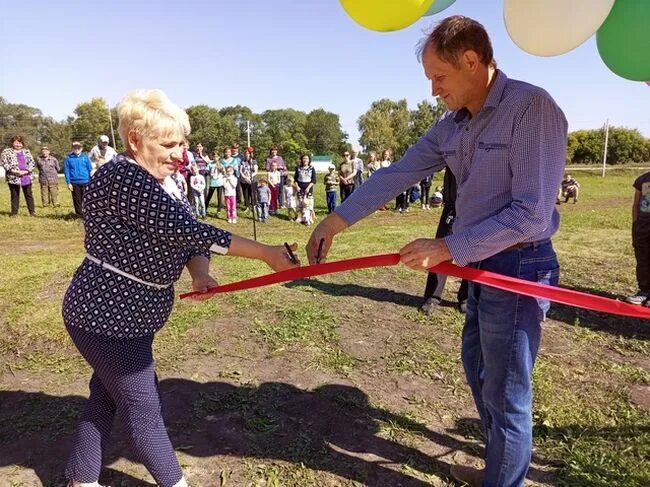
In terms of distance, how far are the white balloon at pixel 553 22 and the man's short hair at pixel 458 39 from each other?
14.4 inches

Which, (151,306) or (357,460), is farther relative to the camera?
(357,460)

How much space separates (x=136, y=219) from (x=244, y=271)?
4923mm

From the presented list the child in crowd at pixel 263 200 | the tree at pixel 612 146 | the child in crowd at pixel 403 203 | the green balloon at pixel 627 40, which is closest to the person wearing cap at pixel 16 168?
the child in crowd at pixel 263 200

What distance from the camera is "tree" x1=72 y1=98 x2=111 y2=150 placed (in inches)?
2965

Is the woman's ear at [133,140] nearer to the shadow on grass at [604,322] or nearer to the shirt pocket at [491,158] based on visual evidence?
the shirt pocket at [491,158]

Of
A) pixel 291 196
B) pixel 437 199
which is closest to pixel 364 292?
pixel 291 196

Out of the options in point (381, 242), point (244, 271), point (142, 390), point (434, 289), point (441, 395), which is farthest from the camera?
point (381, 242)

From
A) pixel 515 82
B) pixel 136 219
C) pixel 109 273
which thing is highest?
pixel 515 82

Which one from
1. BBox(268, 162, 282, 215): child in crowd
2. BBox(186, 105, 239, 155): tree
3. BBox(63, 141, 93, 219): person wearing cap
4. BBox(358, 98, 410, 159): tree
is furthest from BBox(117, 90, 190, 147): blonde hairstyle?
BBox(186, 105, 239, 155): tree

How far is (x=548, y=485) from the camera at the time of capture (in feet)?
8.46

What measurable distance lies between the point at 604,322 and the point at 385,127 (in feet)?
204

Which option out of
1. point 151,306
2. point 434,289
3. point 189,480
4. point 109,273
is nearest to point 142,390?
point 151,306

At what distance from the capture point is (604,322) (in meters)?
4.89

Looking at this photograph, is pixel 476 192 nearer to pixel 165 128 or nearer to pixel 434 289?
pixel 165 128
